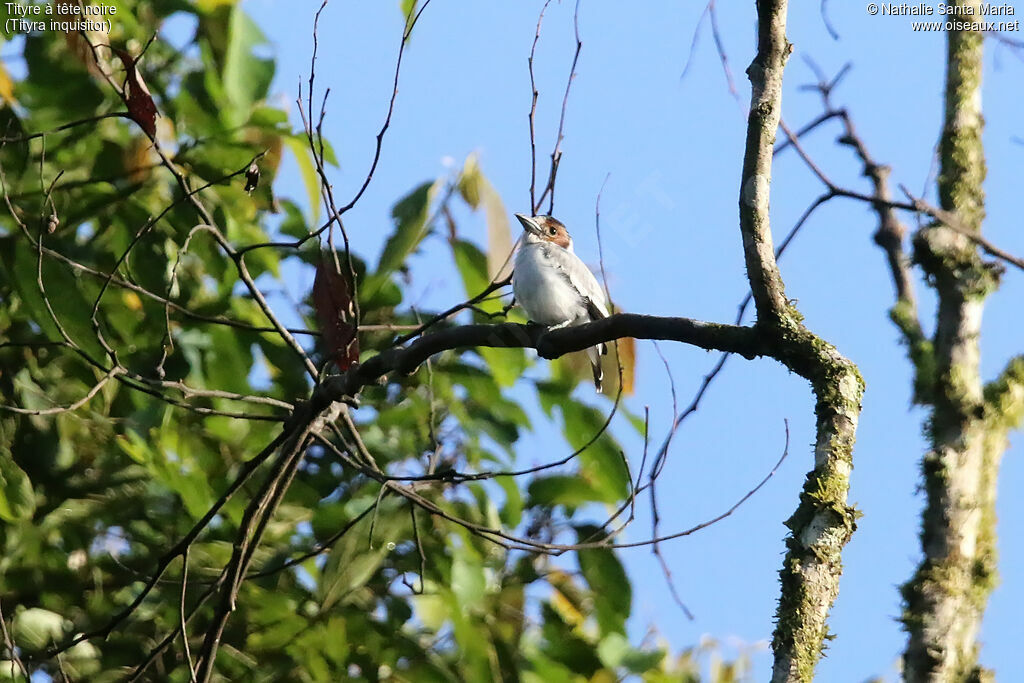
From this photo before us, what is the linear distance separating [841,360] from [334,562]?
225 centimetres

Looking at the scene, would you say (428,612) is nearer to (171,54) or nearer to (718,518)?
(718,518)

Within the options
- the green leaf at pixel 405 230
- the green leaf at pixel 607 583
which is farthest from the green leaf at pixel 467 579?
the green leaf at pixel 405 230

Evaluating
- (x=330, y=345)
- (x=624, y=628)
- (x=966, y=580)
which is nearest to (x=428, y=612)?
(x=624, y=628)

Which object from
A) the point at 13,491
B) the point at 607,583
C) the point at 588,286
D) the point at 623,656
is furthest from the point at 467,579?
the point at 588,286

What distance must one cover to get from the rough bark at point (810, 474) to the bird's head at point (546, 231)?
2864 mm

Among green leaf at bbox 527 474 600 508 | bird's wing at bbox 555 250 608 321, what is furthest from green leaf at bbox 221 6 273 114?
bird's wing at bbox 555 250 608 321

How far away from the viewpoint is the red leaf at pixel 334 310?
3652mm

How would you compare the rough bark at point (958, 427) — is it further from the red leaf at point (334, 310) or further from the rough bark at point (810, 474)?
the red leaf at point (334, 310)

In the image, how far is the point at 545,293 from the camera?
17.9 ft

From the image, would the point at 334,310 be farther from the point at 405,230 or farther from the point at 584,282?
the point at 584,282

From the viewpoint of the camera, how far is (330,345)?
372 centimetres

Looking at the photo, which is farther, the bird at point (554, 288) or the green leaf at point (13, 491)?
the bird at point (554, 288)

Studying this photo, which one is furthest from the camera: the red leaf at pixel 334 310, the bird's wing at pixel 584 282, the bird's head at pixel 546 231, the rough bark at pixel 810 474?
the bird's head at pixel 546 231
